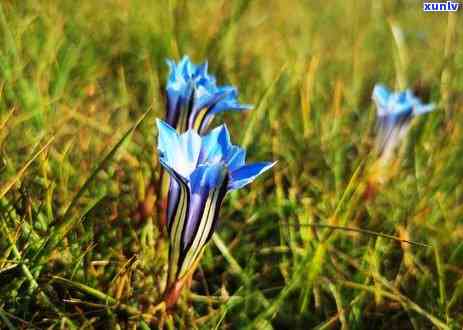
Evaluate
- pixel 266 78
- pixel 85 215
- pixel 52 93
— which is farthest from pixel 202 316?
pixel 266 78

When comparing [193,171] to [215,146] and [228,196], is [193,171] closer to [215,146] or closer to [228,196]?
[215,146]

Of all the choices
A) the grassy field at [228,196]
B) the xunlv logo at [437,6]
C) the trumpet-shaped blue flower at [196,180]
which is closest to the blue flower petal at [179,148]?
the trumpet-shaped blue flower at [196,180]

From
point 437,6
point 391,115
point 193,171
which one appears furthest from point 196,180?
point 437,6

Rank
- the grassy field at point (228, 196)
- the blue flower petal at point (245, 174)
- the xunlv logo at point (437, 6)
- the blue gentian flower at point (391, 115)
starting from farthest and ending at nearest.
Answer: the xunlv logo at point (437, 6)
the blue gentian flower at point (391, 115)
the grassy field at point (228, 196)
the blue flower petal at point (245, 174)

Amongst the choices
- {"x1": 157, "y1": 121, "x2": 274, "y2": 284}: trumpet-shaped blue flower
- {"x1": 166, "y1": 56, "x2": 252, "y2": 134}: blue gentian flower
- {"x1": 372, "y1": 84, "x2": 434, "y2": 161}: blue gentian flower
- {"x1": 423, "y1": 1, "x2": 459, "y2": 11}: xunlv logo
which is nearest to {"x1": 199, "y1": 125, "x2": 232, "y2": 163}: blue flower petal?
{"x1": 157, "y1": 121, "x2": 274, "y2": 284}: trumpet-shaped blue flower

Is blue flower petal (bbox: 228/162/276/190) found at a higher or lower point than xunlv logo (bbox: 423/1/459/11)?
lower

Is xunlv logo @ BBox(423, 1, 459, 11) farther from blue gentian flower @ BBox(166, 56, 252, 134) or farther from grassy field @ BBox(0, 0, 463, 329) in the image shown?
blue gentian flower @ BBox(166, 56, 252, 134)

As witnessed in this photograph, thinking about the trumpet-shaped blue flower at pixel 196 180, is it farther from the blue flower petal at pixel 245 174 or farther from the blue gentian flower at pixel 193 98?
the blue gentian flower at pixel 193 98
